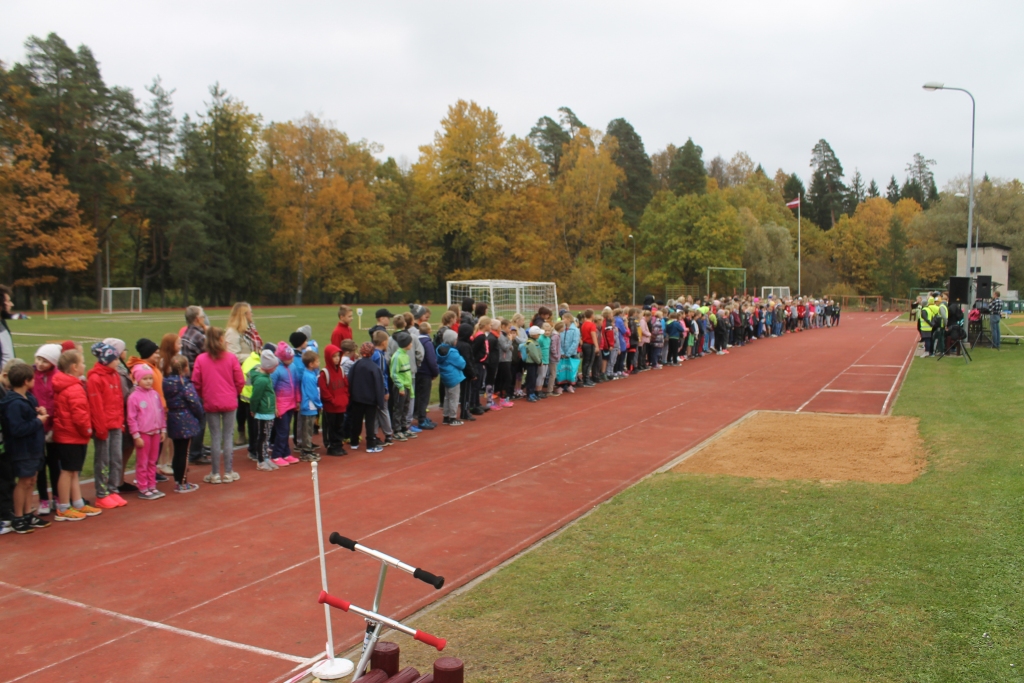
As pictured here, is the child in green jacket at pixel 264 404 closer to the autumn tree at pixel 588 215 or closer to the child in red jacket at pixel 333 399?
the child in red jacket at pixel 333 399

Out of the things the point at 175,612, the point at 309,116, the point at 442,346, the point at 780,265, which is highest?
the point at 309,116

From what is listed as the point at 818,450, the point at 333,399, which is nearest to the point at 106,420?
the point at 333,399

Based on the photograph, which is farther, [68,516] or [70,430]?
[68,516]

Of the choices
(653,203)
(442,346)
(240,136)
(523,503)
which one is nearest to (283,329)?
(442,346)

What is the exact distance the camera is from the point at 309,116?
67500 mm

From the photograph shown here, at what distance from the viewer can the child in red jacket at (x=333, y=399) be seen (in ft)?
37.0

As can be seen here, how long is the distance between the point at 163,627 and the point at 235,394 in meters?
4.55

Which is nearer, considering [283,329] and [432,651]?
[432,651]

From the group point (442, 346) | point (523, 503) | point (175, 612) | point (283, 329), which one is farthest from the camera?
point (283, 329)

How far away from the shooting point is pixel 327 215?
68.4 m

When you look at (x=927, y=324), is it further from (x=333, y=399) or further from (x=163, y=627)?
(x=163, y=627)

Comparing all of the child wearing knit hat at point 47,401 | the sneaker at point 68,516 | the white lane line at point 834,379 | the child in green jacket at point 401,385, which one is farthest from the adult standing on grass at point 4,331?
the white lane line at point 834,379

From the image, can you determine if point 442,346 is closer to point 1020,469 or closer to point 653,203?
point 1020,469

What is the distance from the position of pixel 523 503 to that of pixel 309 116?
214 ft
